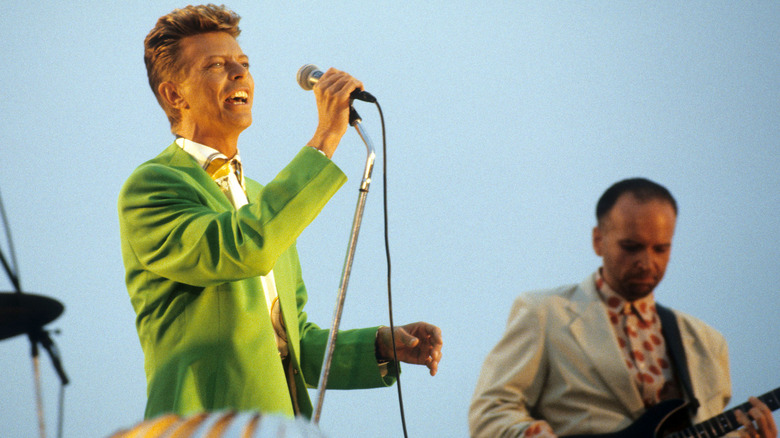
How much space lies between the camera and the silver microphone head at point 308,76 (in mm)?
1793

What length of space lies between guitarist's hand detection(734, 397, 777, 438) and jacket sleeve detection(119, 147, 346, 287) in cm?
84

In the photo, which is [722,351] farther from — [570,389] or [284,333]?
[284,333]

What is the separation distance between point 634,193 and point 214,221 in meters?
0.78

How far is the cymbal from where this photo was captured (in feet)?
3.86

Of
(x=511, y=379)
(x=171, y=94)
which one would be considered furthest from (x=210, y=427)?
(x=171, y=94)

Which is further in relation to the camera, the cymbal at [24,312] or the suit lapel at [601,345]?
the suit lapel at [601,345]

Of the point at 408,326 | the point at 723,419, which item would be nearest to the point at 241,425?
the point at 723,419

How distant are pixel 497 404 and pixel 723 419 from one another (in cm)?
41

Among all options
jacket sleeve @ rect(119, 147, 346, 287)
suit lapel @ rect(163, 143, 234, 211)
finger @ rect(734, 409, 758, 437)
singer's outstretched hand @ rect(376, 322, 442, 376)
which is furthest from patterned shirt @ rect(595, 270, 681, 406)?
suit lapel @ rect(163, 143, 234, 211)

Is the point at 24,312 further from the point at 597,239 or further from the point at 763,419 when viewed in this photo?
the point at 763,419

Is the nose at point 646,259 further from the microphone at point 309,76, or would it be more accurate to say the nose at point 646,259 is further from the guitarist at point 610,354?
the microphone at point 309,76

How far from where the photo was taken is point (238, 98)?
195 cm

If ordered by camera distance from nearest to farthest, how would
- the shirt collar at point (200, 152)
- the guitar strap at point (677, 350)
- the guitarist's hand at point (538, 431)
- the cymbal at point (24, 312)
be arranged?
the cymbal at point (24, 312)
the guitarist's hand at point (538, 431)
the guitar strap at point (677, 350)
the shirt collar at point (200, 152)

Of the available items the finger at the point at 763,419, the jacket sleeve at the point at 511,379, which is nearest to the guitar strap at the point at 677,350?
the finger at the point at 763,419
